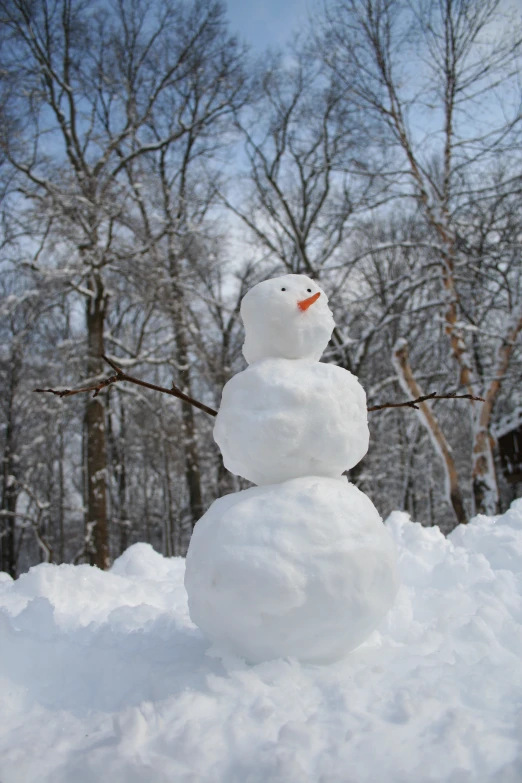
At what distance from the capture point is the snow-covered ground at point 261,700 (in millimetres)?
1654

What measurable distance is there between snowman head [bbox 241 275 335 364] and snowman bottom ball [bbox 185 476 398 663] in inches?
27.8

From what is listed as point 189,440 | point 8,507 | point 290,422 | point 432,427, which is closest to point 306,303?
point 290,422

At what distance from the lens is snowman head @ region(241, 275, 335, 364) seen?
2.66 metres

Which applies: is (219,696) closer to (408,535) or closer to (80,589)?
(80,589)

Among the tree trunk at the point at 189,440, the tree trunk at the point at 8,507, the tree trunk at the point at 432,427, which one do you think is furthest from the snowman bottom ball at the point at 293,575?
the tree trunk at the point at 8,507

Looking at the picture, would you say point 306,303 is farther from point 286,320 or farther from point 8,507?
point 8,507

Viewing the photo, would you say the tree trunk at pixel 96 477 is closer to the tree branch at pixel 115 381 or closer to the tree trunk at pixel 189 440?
the tree trunk at pixel 189 440

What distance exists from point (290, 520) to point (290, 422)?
0.42 m

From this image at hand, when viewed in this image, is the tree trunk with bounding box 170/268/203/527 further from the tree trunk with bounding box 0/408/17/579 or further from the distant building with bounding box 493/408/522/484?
the distant building with bounding box 493/408/522/484

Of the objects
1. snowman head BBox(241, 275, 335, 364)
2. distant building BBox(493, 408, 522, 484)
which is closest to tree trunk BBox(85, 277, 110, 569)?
snowman head BBox(241, 275, 335, 364)

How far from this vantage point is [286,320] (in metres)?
2.65

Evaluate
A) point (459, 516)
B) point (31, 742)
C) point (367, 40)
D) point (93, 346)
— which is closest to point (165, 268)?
point (93, 346)

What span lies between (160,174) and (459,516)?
397 inches

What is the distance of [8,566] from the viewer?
1322 centimetres
